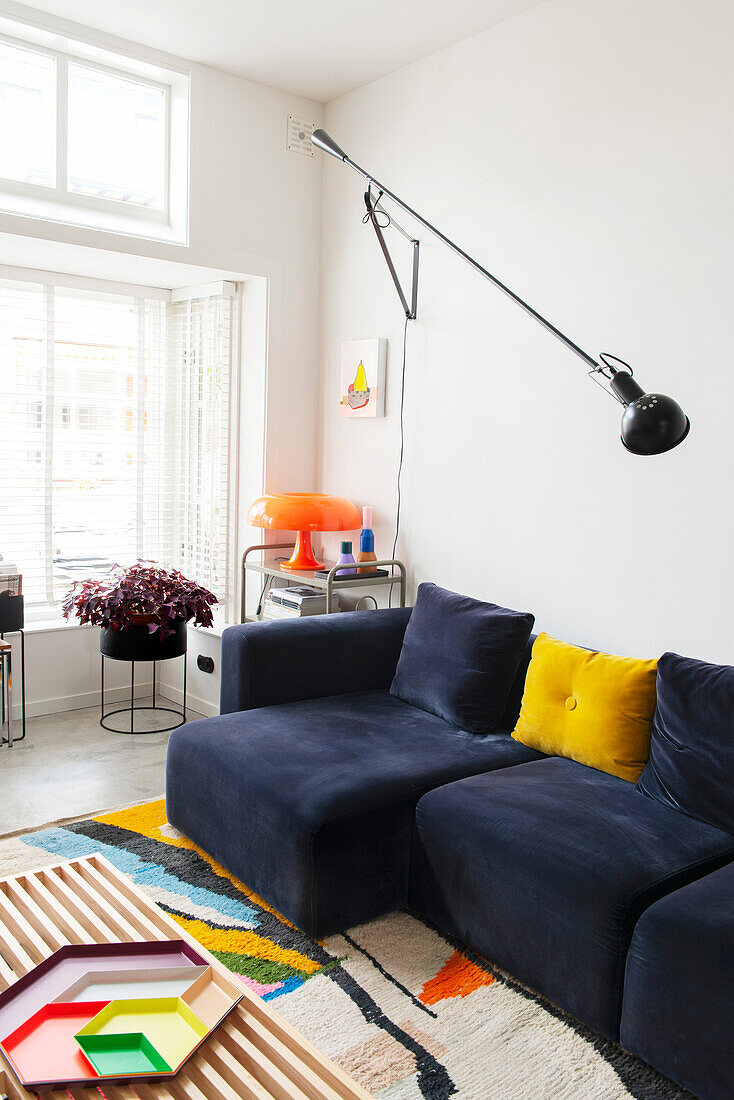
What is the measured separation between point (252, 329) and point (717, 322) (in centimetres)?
210

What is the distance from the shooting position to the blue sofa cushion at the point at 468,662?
277cm

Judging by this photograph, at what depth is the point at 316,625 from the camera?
3070 mm

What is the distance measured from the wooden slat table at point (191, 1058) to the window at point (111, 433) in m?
2.31

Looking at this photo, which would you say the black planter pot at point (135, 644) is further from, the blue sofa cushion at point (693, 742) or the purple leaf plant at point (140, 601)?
the blue sofa cushion at point (693, 742)

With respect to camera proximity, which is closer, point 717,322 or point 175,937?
point 175,937

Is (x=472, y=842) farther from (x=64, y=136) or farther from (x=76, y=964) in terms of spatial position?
(x=64, y=136)

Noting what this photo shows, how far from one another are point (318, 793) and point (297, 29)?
2.69m

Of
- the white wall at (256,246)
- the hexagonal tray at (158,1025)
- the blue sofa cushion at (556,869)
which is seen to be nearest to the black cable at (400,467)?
the white wall at (256,246)

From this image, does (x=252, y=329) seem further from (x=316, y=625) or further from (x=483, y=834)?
(x=483, y=834)

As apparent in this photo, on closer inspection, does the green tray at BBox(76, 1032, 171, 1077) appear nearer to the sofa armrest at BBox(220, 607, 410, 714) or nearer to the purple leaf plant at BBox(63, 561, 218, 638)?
the sofa armrest at BBox(220, 607, 410, 714)

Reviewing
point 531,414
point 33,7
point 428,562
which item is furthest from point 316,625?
point 33,7

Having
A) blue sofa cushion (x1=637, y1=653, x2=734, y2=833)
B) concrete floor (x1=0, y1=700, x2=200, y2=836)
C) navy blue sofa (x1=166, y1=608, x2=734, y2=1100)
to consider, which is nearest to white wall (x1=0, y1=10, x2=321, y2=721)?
concrete floor (x1=0, y1=700, x2=200, y2=836)

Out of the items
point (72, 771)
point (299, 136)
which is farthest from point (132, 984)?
point (299, 136)

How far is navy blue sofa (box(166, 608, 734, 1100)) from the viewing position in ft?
5.68
